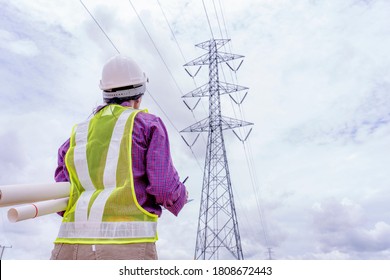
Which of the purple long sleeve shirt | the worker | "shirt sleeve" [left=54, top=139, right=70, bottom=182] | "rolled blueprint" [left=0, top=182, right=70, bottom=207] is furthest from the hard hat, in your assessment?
"rolled blueprint" [left=0, top=182, right=70, bottom=207]

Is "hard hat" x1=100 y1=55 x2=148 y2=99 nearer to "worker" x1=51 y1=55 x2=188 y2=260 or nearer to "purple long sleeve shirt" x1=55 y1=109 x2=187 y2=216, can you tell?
"worker" x1=51 y1=55 x2=188 y2=260

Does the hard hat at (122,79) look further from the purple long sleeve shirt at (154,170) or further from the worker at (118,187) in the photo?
the purple long sleeve shirt at (154,170)

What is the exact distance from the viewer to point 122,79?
2338mm

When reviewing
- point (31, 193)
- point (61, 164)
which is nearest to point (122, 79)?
point (61, 164)

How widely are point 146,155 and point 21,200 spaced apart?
629 millimetres

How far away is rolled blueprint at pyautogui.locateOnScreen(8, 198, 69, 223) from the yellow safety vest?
2.5 inches

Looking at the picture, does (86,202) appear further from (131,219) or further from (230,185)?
(230,185)

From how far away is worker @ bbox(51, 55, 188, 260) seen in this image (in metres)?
1.91

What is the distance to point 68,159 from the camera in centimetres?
219

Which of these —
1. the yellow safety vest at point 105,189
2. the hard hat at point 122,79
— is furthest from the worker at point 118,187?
the hard hat at point 122,79

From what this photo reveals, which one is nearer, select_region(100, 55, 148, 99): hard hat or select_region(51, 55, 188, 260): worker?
select_region(51, 55, 188, 260): worker

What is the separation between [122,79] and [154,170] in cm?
67

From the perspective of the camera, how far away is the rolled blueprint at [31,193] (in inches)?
66.4
